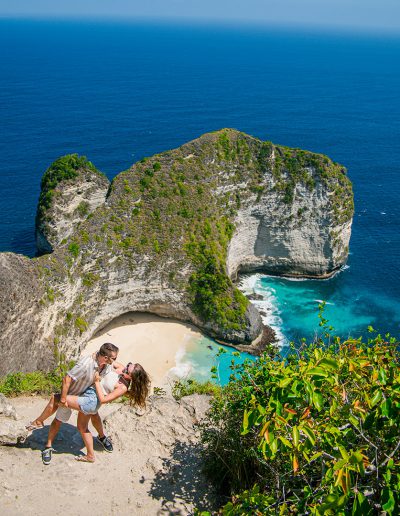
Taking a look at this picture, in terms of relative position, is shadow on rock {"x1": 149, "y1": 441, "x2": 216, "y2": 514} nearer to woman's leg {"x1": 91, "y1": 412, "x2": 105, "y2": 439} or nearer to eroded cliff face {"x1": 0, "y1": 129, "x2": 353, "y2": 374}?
woman's leg {"x1": 91, "y1": 412, "x2": 105, "y2": 439}

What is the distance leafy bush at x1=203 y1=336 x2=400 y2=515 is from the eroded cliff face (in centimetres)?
2589

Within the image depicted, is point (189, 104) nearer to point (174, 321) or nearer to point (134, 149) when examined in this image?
point (134, 149)

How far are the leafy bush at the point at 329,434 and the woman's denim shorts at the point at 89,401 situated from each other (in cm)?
491

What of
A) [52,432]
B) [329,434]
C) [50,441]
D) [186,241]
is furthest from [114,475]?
[186,241]

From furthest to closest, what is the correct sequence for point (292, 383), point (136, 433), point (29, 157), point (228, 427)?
point (29, 157)
point (136, 433)
point (228, 427)
point (292, 383)

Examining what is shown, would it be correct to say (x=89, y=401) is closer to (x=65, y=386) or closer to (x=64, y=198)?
(x=65, y=386)

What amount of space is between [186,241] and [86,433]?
35.4 metres

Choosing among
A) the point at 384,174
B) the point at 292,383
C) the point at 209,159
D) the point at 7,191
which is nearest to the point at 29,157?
the point at 7,191

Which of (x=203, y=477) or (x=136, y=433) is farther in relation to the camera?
(x=136, y=433)

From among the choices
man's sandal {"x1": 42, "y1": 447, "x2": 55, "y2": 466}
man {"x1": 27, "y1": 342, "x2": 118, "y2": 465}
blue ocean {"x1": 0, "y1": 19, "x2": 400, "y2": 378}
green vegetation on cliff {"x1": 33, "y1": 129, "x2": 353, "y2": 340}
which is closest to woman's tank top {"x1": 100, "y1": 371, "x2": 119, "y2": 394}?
man {"x1": 27, "y1": 342, "x2": 118, "y2": 465}

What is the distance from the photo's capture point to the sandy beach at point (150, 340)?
4528 centimetres

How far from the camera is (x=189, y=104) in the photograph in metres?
144

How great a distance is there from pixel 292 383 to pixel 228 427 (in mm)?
5883

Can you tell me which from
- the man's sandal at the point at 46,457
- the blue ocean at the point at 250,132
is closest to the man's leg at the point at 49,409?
the man's sandal at the point at 46,457
